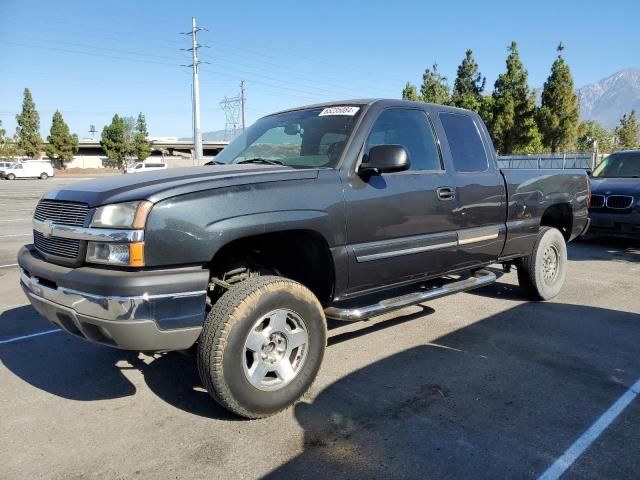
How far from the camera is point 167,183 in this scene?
302 centimetres

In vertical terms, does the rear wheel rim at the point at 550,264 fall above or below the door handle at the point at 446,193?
below

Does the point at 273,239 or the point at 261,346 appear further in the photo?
the point at 273,239

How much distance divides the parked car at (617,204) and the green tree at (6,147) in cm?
6932

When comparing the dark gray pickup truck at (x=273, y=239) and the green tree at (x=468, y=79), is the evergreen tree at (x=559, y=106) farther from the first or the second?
the dark gray pickup truck at (x=273, y=239)

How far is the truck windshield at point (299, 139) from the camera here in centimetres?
383

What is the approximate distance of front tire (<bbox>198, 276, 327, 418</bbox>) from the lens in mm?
2928

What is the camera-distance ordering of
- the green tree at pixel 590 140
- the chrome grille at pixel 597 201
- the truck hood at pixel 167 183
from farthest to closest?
the green tree at pixel 590 140
the chrome grille at pixel 597 201
the truck hood at pixel 167 183

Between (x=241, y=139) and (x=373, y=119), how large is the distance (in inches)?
50.6

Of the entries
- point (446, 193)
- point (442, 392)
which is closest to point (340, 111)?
point (446, 193)

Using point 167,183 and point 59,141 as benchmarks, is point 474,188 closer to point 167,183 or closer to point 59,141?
point 167,183

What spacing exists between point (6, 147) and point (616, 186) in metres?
71.3

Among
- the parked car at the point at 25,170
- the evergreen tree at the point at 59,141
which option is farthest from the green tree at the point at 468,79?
the evergreen tree at the point at 59,141

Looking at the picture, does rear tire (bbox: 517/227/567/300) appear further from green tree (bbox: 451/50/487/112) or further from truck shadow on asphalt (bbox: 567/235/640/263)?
green tree (bbox: 451/50/487/112)

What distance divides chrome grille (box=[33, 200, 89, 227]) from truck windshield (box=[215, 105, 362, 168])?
1399mm
